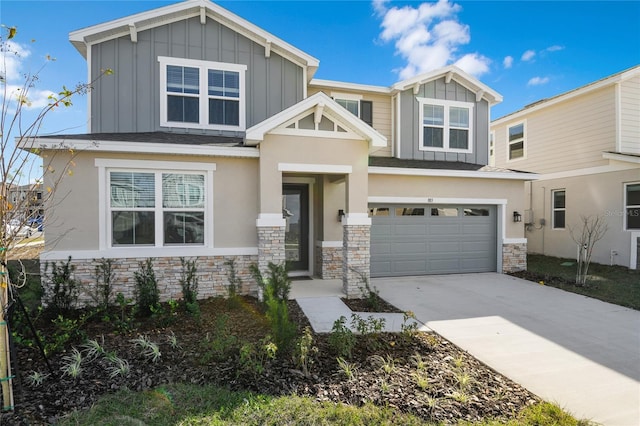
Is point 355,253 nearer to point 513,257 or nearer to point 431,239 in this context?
point 431,239

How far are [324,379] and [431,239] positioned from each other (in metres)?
7.14

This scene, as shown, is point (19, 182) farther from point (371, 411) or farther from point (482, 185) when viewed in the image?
point (482, 185)

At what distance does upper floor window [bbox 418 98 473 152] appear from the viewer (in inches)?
469

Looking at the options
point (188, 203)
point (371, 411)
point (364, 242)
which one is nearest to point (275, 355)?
point (371, 411)

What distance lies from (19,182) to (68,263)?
3733 mm

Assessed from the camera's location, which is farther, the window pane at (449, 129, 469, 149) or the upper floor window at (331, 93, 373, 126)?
the window pane at (449, 129, 469, 149)

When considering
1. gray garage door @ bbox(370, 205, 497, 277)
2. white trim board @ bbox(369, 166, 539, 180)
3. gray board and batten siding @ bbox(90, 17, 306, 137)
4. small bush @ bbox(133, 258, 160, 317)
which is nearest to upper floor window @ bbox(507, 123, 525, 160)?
white trim board @ bbox(369, 166, 539, 180)

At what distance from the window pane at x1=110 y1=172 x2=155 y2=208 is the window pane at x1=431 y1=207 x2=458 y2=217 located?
7748mm

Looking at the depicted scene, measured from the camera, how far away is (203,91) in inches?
366

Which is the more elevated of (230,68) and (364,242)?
(230,68)

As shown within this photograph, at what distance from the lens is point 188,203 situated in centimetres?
758

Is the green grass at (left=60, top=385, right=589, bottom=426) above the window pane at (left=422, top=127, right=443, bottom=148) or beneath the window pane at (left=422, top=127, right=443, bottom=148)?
beneath

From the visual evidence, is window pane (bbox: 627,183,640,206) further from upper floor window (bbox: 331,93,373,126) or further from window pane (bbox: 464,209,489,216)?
upper floor window (bbox: 331,93,373,126)

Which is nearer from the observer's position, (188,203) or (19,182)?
(19,182)
